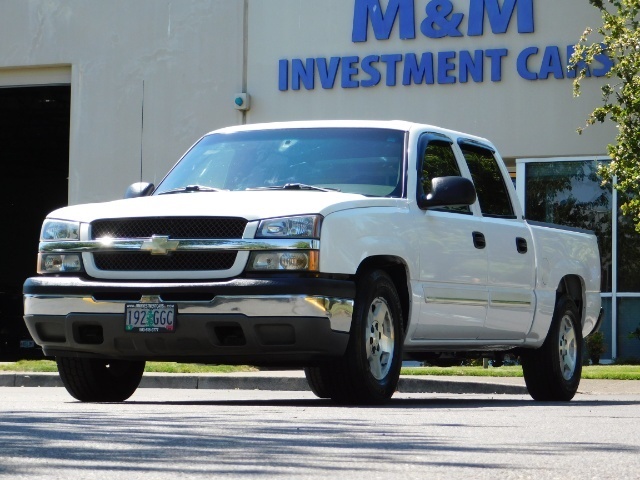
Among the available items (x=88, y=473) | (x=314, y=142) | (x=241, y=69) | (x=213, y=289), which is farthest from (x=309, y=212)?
(x=241, y=69)

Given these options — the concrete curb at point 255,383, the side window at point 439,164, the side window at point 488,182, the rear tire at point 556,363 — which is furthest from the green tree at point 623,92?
the side window at point 439,164

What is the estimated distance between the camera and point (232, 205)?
9.30 m

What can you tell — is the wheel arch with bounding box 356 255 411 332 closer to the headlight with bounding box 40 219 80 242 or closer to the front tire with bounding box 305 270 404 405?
the front tire with bounding box 305 270 404 405

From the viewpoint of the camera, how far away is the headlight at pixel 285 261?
29.6 ft

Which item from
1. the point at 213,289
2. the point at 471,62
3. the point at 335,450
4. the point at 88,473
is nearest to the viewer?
the point at 88,473

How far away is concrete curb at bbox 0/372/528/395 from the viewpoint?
49.2ft

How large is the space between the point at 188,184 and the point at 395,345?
1995 millimetres

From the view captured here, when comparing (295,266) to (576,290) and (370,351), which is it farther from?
(576,290)

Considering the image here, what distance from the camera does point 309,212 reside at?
→ 9.06 meters

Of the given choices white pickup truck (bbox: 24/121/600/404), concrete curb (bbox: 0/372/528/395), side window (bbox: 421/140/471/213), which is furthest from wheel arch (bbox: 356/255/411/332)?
concrete curb (bbox: 0/372/528/395)

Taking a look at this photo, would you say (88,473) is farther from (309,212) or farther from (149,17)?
(149,17)

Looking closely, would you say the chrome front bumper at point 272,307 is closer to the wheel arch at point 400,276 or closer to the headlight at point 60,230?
the headlight at point 60,230

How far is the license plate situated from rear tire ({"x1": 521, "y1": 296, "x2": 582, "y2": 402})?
3789 millimetres

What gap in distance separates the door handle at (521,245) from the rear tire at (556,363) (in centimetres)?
84
